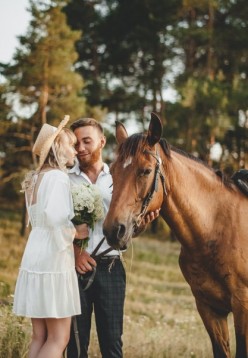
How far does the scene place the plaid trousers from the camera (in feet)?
12.6

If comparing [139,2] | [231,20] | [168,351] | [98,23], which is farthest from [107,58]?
[168,351]

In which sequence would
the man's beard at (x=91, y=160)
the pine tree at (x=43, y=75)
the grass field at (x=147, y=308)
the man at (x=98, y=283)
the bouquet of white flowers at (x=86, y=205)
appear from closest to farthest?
the bouquet of white flowers at (x=86, y=205) → the man at (x=98, y=283) → the man's beard at (x=91, y=160) → the grass field at (x=147, y=308) → the pine tree at (x=43, y=75)

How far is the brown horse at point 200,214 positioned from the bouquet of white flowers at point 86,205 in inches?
12.9

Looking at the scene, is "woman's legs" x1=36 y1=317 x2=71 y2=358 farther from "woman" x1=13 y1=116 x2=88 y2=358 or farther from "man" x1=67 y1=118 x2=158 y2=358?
"man" x1=67 y1=118 x2=158 y2=358

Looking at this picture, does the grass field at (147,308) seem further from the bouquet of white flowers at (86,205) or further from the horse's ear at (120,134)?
the horse's ear at (120,134)

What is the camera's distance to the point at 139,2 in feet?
80.9

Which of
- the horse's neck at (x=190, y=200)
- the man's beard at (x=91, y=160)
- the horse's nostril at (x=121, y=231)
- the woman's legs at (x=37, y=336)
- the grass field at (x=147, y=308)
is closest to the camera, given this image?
the horse's nostril at (x=121, y=231)

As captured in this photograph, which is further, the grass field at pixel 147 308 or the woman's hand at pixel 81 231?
the grass field at pixel 147 308

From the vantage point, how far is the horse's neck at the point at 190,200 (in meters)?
3.64

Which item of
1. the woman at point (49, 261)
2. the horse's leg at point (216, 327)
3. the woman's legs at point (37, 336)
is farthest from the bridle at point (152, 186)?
the horse's leg at point (216, 327)

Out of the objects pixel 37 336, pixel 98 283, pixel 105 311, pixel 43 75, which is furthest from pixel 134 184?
pixel 43 75

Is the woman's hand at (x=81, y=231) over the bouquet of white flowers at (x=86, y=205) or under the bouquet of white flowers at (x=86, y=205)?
under

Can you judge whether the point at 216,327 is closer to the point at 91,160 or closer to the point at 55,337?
the point at 55,337

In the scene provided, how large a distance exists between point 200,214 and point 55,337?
1406 mm
